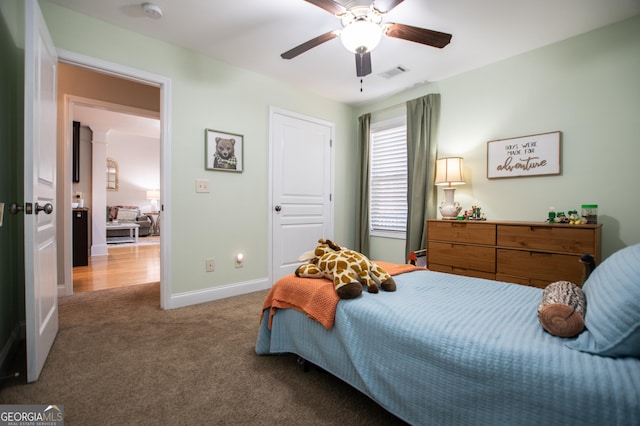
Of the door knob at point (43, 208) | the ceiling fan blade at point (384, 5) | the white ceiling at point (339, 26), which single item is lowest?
the door knob at point (43, 208)

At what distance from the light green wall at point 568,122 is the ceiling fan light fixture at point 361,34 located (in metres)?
1.87

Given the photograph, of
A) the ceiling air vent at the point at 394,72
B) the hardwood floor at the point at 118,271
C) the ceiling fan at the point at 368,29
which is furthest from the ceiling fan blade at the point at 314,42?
the hardwood floor at the point at 118,271

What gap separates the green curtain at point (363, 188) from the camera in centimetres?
423

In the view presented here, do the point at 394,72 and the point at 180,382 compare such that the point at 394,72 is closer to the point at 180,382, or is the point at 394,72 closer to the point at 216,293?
the point at 216,293

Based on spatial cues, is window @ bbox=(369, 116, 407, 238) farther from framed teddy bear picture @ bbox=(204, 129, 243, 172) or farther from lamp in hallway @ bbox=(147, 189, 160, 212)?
lamp in hallway @ bbox=(147, 189, 160, 212)

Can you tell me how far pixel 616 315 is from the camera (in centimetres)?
89

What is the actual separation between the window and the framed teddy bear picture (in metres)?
1.93

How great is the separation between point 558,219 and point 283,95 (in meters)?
3.05

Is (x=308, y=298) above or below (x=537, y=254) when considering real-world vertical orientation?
below

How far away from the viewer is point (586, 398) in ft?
2.64

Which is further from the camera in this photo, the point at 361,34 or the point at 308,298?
the point at 361,34

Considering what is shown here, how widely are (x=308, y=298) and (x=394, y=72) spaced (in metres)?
2.75

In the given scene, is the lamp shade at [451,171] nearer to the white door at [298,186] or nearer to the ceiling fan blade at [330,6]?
the white door at [298,186]

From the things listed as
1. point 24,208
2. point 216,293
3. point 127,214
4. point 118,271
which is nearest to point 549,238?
point 216,293
